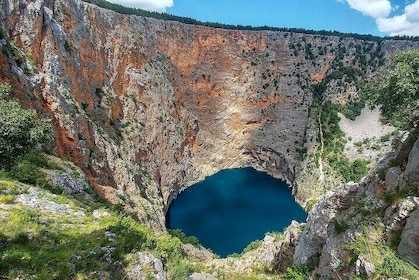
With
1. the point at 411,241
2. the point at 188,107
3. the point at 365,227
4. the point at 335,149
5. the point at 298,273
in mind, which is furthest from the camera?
the point at 188,107

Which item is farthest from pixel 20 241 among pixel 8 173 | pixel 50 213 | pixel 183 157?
pixel 183 157

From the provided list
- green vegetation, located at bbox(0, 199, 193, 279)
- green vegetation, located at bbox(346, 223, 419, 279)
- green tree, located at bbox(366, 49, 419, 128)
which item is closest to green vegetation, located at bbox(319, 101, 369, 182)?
green tree, located at bbox(366, 49, 419, 128)

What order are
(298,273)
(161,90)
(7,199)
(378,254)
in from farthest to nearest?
1. (161,90)
2. (298,273)
3. (7,199)
4. (378,254)

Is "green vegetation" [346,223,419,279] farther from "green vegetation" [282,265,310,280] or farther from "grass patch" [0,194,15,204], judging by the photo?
"grass patch" [0,194,15,204]

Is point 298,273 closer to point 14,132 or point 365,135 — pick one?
point 14,132

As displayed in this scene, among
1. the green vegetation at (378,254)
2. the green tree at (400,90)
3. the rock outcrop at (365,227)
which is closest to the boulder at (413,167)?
the rock outcrop at (365,227)

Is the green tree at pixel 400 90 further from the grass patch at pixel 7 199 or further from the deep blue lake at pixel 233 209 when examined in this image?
the deep blue lake at pixel 233 209

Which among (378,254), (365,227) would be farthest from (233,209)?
(378,254)
